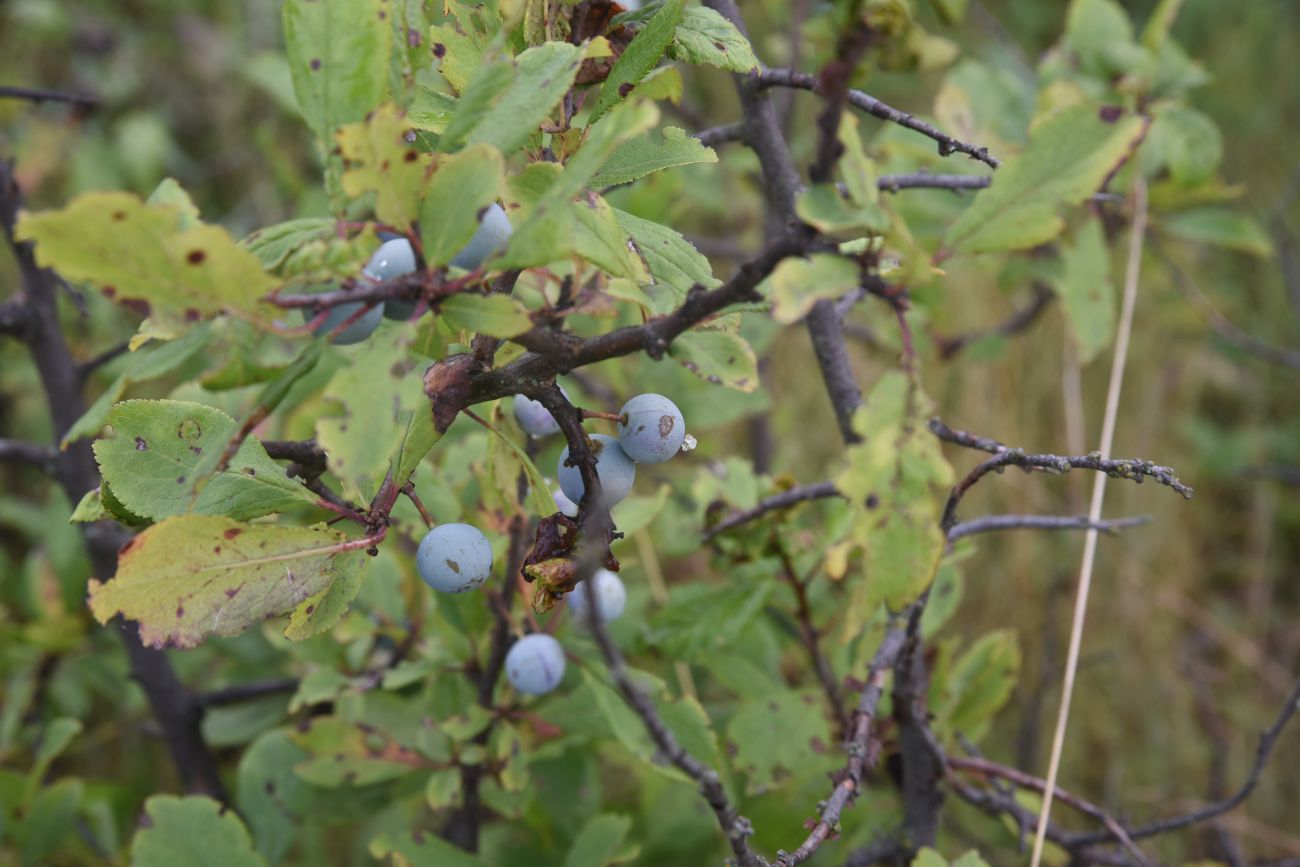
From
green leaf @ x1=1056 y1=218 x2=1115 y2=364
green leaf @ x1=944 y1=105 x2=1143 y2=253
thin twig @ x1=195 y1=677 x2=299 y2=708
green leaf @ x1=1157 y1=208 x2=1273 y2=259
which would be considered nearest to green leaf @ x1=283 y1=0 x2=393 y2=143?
green leaf @ x1=944 y1=105 x2=1143 y2=253

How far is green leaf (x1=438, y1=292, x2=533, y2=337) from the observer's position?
59cm

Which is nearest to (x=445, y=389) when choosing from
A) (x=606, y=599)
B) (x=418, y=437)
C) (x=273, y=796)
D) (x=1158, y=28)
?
(x=418, y=437)

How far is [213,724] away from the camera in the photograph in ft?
5.02

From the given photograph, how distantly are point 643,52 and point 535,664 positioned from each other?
0.59 meters

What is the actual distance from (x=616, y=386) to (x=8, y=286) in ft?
5.98

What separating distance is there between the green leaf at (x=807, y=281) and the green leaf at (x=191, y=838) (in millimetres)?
848

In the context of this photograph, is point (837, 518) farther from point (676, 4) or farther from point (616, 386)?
point (676, 4)

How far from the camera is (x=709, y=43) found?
2.52 feet

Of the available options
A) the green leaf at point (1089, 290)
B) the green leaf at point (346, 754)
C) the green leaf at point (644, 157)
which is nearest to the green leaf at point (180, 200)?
the green leaf at point (644, 157)

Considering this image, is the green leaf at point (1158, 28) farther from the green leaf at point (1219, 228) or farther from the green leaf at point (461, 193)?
the green leaf at point (461, 193)

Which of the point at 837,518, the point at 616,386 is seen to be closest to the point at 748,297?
the point at 837,518

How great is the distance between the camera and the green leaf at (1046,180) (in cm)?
56

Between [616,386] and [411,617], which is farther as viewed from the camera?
[616,386]

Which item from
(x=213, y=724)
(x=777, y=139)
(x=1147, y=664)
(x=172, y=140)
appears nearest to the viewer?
(x=777, y=139)
